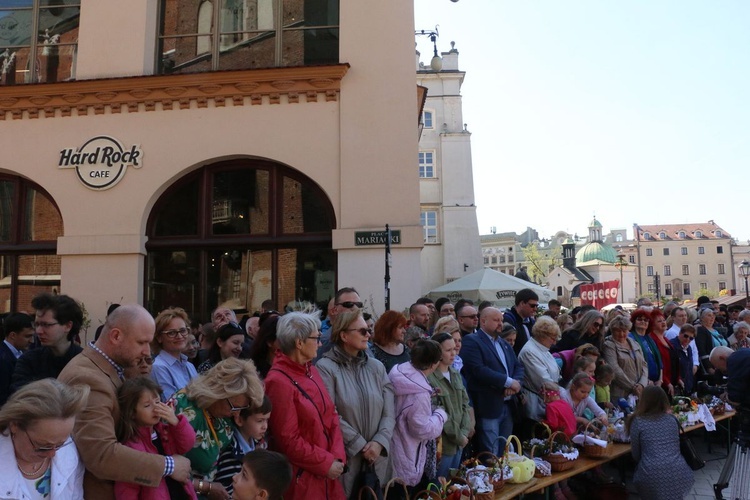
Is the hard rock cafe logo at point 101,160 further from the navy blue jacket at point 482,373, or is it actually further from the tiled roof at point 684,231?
the tiled roof at point 684,231

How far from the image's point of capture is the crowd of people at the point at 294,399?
3.10 meters

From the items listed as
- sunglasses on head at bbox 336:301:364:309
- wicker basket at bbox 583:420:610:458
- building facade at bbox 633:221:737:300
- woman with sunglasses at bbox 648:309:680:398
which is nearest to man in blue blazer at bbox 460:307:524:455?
wicker basket at bbox 583:420:610:458

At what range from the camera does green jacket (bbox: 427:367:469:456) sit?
558 centimetres

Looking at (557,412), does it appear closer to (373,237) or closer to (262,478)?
(262,478)

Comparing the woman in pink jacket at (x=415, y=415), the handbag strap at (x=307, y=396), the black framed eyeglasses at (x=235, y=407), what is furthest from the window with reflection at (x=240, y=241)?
the black framed eyeglasses at (x=235, y=407)

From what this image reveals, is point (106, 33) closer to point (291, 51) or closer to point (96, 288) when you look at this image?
point (291, 51)

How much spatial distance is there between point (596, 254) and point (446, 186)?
69889 mm

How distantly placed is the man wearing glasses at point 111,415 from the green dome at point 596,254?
99322 mm

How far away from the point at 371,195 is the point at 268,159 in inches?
83.7

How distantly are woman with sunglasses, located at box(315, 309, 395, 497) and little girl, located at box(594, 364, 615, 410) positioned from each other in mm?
3747

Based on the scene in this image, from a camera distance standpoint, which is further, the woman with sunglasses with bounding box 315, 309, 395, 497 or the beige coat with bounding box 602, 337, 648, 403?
the beige coat with bounding box 602, 337, 648, 403

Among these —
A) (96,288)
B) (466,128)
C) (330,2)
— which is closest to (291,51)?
(330,2)

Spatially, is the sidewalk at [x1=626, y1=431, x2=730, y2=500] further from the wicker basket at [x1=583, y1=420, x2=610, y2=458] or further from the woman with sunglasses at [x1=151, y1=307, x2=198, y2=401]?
the woman with sunglasses at [x1=151, y1=307, x2=198, y2=401]

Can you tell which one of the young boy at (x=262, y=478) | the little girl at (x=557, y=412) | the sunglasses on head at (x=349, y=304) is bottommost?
the little girl at (x=557, y=412)
